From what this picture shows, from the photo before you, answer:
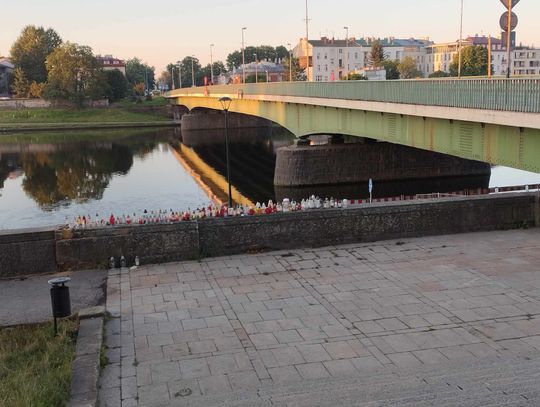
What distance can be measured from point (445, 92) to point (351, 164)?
17680mm

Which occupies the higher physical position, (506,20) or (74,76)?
(74,76)

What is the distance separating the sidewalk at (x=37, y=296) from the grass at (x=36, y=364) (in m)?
0.64

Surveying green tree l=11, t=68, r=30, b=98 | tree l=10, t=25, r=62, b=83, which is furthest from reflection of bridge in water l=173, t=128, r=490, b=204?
tree l=10, t=25, r=62, b=83

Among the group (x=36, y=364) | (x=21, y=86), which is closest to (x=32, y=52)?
(x=21, y=86)

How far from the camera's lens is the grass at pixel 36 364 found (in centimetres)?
721

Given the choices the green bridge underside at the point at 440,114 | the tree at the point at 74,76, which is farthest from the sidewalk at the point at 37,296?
the tree at the point at 74,76

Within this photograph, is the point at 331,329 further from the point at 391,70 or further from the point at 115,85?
the point at 115,85

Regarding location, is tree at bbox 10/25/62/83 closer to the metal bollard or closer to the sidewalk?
the sidewalk

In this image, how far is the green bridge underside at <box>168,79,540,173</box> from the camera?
1505cm

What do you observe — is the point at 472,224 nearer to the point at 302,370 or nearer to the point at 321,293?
the point at 321,293

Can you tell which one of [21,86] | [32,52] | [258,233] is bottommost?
[258,233]

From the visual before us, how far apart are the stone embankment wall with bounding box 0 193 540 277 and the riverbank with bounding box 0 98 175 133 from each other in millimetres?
84910

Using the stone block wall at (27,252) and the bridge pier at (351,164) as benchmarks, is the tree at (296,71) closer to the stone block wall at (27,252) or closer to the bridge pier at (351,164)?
the bridge pier at (351,164)

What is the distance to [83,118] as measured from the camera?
99562 mm
